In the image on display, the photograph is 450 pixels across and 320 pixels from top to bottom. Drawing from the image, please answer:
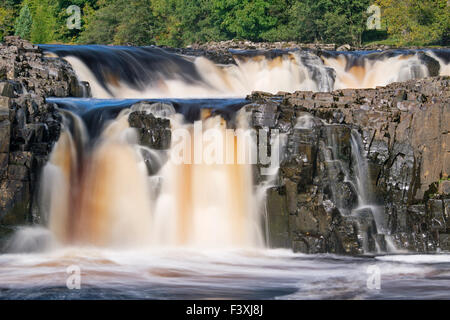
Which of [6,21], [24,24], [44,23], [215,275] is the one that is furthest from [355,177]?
[44,23]

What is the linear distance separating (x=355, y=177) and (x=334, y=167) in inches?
31.5

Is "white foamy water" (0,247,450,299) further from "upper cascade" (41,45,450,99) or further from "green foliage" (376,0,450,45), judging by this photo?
"green foliage" (376,0,450,45)

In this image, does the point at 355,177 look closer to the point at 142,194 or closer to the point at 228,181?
the point at 228,181

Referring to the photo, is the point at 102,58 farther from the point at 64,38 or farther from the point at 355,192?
the point at 64,38

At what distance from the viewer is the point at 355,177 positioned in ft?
81.1

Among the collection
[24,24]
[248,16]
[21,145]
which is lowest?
[21,145]

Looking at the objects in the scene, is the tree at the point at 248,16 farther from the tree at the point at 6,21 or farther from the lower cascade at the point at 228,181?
the lower cascade at the point at 228,181

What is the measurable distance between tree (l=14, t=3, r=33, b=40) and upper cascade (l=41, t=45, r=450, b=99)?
94.5 feet

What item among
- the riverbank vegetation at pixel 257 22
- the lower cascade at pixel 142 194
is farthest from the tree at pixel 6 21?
the lower cascade at pixel 142 194

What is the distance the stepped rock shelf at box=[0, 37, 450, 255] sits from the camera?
2341cm

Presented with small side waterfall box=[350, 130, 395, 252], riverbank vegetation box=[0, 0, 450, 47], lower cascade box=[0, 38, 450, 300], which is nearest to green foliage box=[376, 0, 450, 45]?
riverbank vegetation box=[0, 0, 450, 47]

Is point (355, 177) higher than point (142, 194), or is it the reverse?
point (355, 177)

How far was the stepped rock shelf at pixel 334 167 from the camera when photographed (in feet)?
76.8

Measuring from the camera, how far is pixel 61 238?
23656 mm
